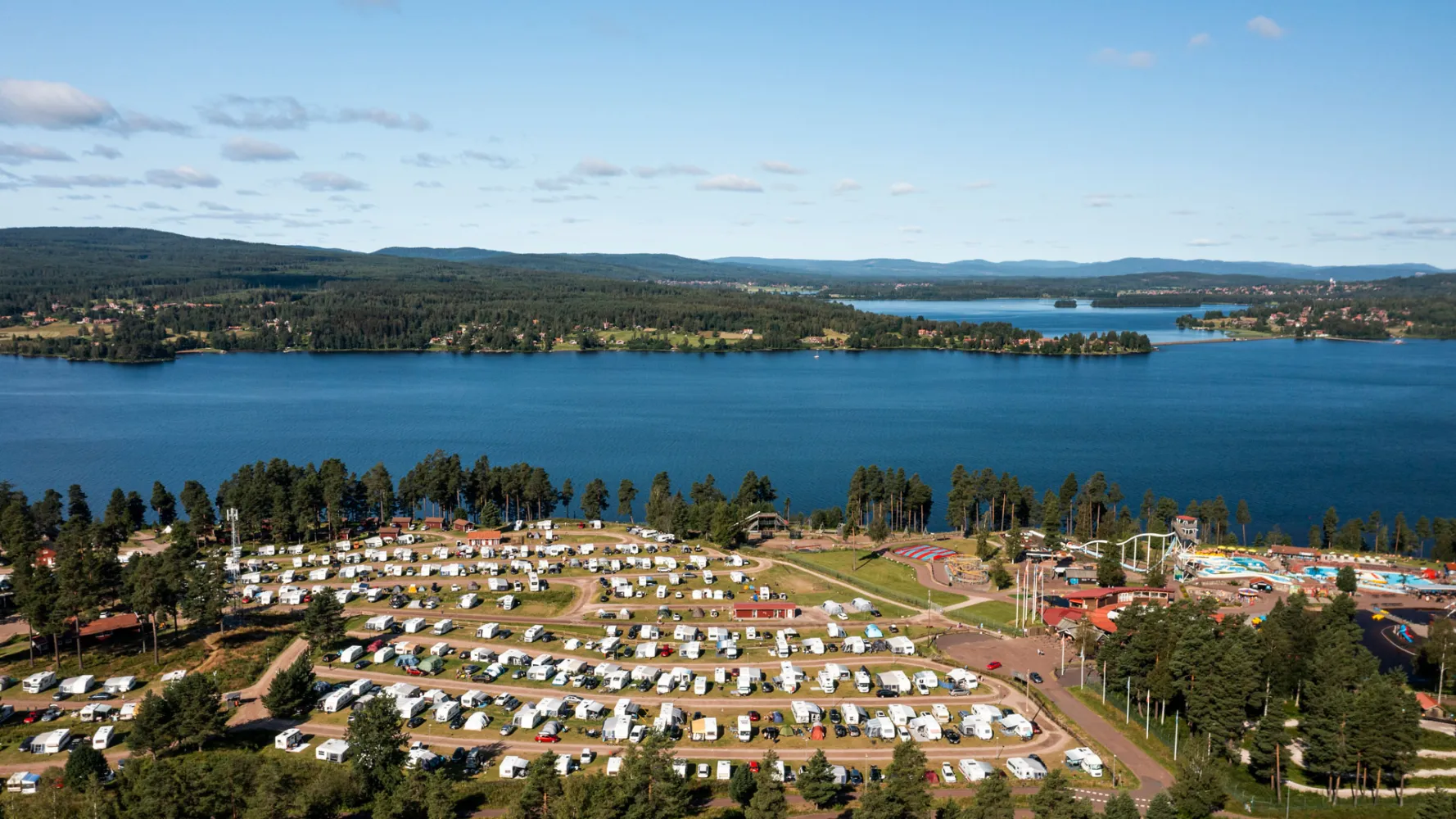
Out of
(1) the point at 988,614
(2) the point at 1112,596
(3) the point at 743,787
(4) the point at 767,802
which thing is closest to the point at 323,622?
(3) the point at 743,787

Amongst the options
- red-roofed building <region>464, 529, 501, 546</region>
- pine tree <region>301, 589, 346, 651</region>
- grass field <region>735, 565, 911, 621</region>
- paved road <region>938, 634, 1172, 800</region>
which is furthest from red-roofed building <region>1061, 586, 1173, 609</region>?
pine tree <region>301, 589, 346, 651</region>

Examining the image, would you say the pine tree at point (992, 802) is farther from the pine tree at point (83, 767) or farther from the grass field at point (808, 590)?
the pine tree at point (83, 767)

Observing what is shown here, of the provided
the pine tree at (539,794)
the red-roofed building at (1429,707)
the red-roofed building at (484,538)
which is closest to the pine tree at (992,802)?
the pine tree at (539,794)

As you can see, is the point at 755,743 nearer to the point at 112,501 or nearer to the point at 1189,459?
the point at 112,501

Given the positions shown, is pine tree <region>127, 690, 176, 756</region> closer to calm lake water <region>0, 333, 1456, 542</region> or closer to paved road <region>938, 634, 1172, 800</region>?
paved road <region>938, 634, 1172, 800</region>

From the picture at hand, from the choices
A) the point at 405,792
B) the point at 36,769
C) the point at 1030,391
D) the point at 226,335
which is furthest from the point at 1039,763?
the point at 226,335

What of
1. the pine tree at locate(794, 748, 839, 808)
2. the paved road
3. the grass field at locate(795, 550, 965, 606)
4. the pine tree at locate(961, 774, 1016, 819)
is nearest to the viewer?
the pine tree at locate(961, 774, 1016, 819)
